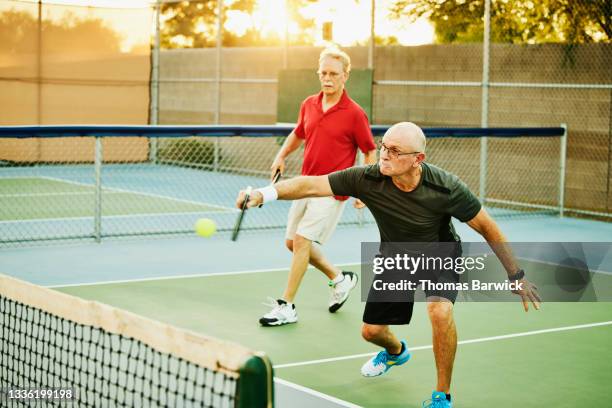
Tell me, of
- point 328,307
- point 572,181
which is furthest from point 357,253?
point 572,181

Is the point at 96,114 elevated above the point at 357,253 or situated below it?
above

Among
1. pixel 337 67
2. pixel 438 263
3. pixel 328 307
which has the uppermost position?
pixel 337 67

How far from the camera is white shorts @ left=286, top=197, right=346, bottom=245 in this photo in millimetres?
7793

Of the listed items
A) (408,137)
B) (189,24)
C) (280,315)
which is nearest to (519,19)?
(280,315)

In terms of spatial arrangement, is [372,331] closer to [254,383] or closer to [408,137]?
[408,137]

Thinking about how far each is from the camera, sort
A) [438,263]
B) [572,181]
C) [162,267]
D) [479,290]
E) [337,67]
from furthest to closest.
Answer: [572,181], [162,267], [479,290], [337,67], [438,263]

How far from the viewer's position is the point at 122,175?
20.8m

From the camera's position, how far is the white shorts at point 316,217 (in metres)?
7.79

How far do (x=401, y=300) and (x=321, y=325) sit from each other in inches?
80.1

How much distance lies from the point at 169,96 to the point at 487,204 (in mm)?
10915

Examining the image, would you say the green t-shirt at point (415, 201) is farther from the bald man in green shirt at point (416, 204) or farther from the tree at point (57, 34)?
the tree at point (57, 34)

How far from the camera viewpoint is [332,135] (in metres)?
7.78

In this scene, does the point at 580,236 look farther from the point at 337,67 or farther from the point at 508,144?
the point at 337,67

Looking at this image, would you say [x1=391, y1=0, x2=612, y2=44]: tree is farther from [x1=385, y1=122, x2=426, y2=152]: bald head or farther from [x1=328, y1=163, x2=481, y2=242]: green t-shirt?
[x1=385, y1=122, x2=426, y2=152]: bald head
